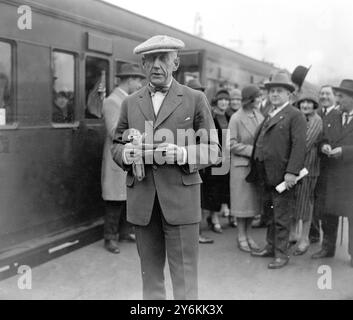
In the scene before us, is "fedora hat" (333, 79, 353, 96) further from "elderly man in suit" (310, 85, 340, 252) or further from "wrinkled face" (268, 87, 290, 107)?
"wrinkled face" (268, 87, 290, 107)

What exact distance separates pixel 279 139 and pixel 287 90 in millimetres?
552

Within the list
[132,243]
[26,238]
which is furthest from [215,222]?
[26,238]

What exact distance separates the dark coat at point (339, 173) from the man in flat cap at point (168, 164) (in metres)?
2.48

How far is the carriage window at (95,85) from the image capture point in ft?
17.4

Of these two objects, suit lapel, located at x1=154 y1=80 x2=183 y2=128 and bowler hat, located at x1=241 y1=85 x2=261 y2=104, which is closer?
suit lapel, located at x1=154 y1=80 x2=183 y2=128

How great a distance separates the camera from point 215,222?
6297 millimetres

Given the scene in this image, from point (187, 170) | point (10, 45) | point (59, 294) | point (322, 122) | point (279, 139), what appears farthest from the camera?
point (322, 122)

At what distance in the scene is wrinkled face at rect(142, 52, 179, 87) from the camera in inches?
111

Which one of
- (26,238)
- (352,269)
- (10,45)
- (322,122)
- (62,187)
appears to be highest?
(10,45)

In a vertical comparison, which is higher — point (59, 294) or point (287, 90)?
point (287, 90)

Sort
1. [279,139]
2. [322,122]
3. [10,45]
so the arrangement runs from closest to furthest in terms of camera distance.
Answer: [10,45] < [279,139] < [322,122]

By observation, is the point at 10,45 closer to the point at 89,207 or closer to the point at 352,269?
the point at 89,207

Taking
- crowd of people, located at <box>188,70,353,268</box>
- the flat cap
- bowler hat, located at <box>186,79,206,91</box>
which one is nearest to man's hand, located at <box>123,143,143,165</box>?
the flat cap

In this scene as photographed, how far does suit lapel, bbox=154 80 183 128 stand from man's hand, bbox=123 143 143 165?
0.19m
